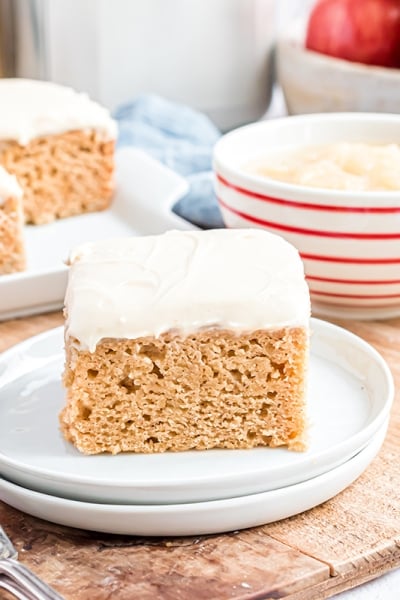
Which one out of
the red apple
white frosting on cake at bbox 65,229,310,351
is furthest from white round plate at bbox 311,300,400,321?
the red apple

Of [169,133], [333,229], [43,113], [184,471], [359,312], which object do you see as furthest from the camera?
[169,133]

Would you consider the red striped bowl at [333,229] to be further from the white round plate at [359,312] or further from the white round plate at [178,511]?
the white round plate at [178,511]

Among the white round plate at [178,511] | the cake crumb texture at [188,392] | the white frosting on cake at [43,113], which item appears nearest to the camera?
the white round plate at [178,511]

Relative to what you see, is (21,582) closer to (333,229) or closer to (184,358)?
(184,358)

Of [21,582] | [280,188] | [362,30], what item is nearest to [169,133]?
[362,30]

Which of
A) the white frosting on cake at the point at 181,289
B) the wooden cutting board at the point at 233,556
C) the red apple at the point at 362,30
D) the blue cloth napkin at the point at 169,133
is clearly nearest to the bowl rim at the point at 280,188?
the white frosting on cake at the point at 181,289
